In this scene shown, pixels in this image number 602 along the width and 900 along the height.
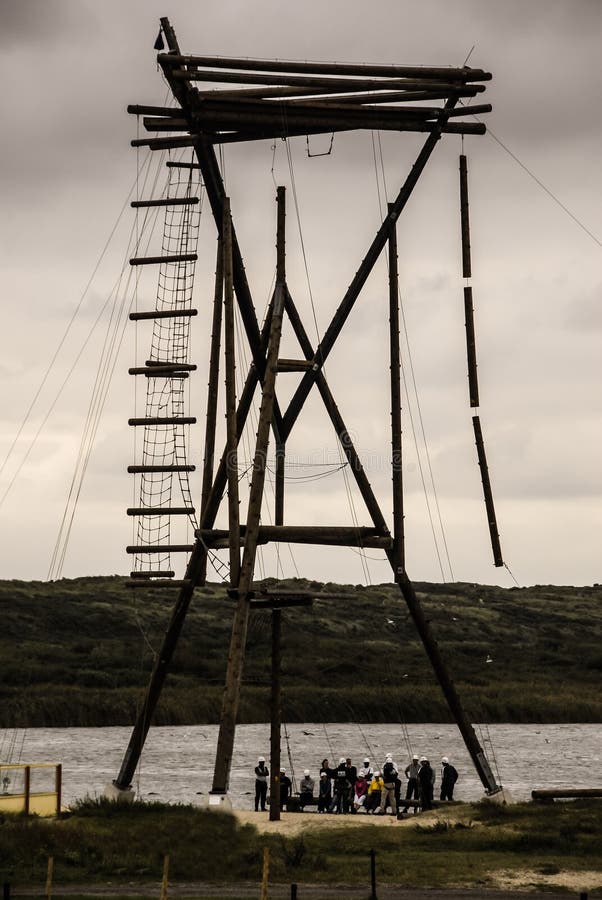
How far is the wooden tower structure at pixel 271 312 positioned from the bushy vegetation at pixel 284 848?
1433mm

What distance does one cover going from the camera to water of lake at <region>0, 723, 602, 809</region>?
4650 cm

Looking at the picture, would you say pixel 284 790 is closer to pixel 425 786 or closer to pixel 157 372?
pixel 425 786

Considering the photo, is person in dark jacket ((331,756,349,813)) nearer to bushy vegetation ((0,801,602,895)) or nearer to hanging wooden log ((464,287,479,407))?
bushy vegetation ((0,801,602,895))

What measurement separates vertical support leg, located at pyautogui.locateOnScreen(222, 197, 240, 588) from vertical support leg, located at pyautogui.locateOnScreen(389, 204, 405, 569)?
3.70 m

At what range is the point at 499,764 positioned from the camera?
54.0 m

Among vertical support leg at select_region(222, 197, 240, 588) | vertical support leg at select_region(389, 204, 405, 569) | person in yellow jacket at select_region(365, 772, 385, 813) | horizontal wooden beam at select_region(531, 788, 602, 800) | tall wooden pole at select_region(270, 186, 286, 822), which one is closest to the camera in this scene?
vertical support leg at select_region(222, 197, 240, 588)

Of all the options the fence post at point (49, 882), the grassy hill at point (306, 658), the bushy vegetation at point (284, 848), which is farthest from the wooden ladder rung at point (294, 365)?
the grassy hill at point (306, 658)

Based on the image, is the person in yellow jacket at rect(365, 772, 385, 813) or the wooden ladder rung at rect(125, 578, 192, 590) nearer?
the wooden ladder rung at rect(125, 578, 192, 590)

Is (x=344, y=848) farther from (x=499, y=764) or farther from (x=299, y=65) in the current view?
(x=499, y=764)

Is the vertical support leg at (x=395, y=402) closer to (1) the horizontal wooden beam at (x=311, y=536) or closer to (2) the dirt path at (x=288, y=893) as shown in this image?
(1) the horizontal wooden beam at (x=311, y=536)

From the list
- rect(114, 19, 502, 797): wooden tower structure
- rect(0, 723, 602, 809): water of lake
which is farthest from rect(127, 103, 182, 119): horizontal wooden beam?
rect(0, 723, 602, 809): water of lake

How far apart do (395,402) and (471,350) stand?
195 centimetres

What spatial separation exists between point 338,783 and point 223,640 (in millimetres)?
57378

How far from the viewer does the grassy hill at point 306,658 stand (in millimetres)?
70562
